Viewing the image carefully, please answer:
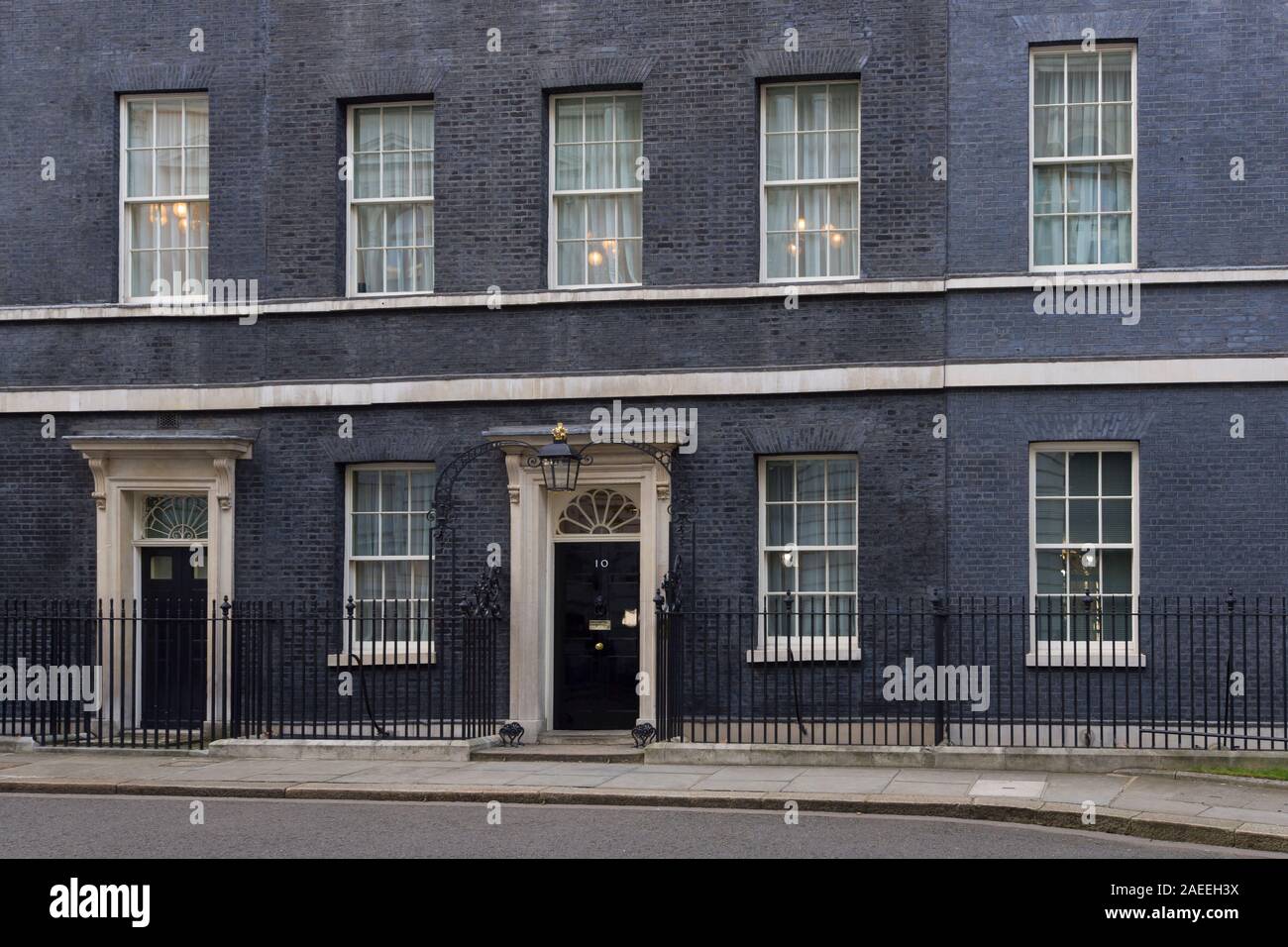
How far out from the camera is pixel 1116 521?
17750 mm

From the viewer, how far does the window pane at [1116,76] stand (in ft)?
58.9

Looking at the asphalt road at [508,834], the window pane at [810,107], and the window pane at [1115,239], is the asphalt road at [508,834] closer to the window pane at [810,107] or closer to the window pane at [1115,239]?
the window pane at [1115,239]

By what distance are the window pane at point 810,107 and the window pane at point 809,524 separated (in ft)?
13.5

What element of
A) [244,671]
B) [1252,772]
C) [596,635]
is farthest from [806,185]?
[244,671]

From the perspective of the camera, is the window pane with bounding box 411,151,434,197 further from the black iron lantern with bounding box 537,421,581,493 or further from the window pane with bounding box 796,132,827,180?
the window pane with bounding box 796,132,827,180

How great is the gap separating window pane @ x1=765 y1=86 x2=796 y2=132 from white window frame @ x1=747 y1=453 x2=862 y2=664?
3.61 metres

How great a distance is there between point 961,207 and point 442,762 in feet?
25.7


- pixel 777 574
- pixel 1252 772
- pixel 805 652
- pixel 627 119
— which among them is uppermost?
pixel 627 119

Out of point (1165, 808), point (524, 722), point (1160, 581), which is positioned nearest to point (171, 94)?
point (524, 722)

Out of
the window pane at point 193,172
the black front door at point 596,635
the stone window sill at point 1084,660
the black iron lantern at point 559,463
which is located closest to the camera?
the stone window sill at point 1084,660

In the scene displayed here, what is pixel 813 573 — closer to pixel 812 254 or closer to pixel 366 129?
pixel 812 254

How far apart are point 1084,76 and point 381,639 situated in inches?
380

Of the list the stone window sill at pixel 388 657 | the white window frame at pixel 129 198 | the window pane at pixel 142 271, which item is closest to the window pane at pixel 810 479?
the stone window sill at pixel 388 657

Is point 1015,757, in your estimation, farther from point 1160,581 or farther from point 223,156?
point 223,156
